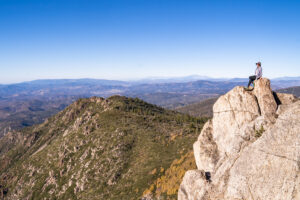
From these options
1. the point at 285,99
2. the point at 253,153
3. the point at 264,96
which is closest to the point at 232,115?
the point at 264,96

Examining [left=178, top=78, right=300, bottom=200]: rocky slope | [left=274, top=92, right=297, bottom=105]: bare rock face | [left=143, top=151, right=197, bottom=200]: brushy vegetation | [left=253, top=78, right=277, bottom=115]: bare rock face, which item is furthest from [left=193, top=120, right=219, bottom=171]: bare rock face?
[left=274, top=92, right=297, bottom=105]: bare rock face

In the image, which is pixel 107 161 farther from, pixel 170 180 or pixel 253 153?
pixel 253 153

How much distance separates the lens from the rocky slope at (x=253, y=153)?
53.5 feet

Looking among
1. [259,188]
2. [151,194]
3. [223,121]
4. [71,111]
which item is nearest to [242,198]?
[259,188]

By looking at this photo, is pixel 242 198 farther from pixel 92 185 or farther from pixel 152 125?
pixel 152 125

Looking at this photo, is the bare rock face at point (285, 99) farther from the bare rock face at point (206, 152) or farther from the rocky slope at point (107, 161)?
the rocky slope at point (107, 161)

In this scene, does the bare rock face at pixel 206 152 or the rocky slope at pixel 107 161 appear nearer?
the bare rock face at pixel 206 152

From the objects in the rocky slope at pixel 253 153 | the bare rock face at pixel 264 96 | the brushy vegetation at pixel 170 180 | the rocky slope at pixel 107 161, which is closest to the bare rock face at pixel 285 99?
the rocky slope at pixel 253 153

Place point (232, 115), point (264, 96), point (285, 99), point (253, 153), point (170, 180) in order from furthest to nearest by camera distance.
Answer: point (170, 180) → point (232, 115) → point (285, 99) → point (264, 96) → point (253, 153)

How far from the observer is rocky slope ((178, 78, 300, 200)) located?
53.5 ft

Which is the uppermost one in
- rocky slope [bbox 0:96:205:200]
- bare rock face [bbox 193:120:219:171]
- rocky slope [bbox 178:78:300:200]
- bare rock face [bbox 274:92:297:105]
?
bare rock face [bbox 274:92:297:105]

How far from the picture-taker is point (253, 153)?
19.1 metres

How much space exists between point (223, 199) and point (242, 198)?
2.08 m

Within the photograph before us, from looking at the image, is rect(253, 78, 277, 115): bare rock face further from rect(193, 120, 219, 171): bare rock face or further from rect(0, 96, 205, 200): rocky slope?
rect(0, 96, 205, 200): rocky slope
